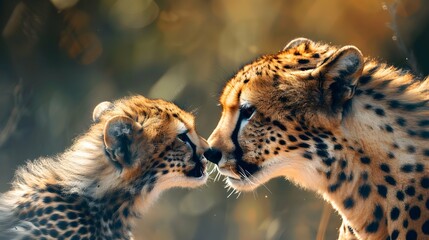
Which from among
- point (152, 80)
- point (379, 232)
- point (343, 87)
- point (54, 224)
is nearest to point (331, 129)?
point (343, 87)

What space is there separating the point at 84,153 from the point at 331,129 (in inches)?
47.3

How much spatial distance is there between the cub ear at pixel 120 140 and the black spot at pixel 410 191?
1.18m

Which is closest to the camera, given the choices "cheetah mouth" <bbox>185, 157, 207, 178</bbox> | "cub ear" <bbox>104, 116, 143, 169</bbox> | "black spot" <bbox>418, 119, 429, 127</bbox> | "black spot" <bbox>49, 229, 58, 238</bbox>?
"black spot" <bbox>418, 119, 429, 127</bbox>

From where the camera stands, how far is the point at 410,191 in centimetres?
318

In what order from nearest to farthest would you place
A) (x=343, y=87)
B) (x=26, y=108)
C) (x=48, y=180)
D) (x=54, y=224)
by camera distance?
(x=343, y=87), (x=54, y=224), (x=48, y=180), (x=26, y=108)

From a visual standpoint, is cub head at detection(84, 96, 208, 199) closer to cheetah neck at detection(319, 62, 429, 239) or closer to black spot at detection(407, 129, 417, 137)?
cheetah neck at detection(319, 62, 429, 239)

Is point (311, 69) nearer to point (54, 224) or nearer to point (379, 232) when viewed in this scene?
point (379, 232)

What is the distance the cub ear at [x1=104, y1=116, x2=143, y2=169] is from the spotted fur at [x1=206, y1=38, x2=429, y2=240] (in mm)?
480

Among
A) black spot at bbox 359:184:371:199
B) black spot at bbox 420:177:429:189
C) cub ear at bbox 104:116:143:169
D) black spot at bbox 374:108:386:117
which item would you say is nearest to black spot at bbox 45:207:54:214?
cub ear at bbox 104:116:143:169

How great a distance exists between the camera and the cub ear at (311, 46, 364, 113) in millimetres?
3152

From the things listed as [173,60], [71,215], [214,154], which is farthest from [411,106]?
[173,60]

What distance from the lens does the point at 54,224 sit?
368 cm

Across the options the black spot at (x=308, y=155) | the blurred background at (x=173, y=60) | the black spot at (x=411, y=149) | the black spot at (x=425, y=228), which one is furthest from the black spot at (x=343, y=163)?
the blurred background at (x=173, y=60)

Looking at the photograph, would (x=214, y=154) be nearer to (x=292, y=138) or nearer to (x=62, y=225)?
(x=292, y=138)
